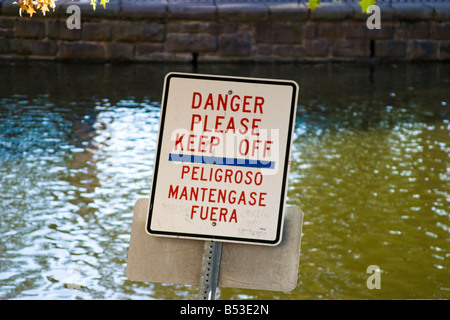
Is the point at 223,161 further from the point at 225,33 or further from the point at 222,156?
the point at 225,33

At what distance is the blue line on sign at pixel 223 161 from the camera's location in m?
2.08

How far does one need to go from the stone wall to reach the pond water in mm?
1087

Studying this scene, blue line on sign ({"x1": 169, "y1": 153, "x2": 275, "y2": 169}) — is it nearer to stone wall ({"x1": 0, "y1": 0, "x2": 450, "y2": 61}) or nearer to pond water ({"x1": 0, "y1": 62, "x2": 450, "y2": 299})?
pond water ({"x1": 0, "y1": 62, "x2": 450, "y2": 299})

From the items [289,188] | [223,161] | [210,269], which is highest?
[223,161]

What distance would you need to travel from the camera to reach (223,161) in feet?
6.84

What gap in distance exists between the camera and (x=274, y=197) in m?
2.10

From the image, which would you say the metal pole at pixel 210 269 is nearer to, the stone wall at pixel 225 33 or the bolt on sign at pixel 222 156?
the bolt on sign at pixel 222 156

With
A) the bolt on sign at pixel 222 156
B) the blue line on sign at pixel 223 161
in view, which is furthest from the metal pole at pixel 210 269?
the blue line on sign at pixel 223 161

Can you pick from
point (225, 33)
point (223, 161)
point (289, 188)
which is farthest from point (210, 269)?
point (225, 33)

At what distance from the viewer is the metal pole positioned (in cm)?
200

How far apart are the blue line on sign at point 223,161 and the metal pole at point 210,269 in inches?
8.9

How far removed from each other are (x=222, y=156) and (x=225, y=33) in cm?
1019

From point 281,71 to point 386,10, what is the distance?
2263 mm

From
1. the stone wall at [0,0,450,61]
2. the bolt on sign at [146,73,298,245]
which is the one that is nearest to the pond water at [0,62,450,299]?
the stone wall at [0,0,450,61]
